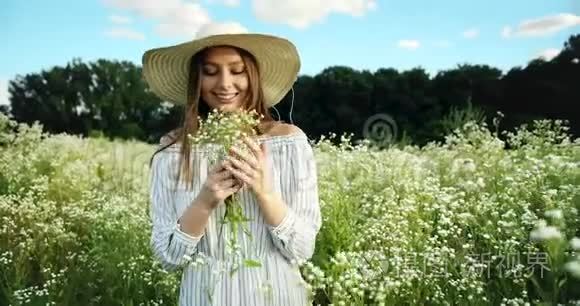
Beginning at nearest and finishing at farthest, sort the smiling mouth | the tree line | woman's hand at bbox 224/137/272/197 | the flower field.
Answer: woman's hand at bbox 224/137/272/197, the smiling mouth, the flower field, the tree line

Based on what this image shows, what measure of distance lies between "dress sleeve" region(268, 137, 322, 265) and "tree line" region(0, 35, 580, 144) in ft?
21.6

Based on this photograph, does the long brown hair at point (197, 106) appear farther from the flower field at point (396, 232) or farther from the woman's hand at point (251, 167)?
the flower field at point (396, 232)

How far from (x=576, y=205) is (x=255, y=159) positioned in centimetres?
179

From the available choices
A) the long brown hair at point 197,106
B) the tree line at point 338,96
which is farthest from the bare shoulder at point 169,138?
the tree line at point 338,96

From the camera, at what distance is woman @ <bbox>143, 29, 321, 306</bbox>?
187 centimetres

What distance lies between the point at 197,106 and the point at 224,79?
0.47ft

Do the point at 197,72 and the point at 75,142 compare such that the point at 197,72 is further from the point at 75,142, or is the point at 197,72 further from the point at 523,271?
the point at 75,142

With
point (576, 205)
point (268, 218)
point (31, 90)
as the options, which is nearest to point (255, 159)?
point (268, 218)

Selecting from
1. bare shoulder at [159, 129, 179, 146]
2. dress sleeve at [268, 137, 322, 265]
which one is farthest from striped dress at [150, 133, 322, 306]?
bare shoulder at [159, 129, 179, 146]

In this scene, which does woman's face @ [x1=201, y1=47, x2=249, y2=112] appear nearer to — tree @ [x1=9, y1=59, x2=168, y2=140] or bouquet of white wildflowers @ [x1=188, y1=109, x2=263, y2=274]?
bouquet of white wildflowers @ [x1=188, y1=109, x2=263, y2=274]

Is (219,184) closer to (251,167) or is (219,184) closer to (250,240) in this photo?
(251,167)

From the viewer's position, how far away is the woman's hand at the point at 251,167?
5.49 feet

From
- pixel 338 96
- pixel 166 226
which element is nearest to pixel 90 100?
pixel 338 96

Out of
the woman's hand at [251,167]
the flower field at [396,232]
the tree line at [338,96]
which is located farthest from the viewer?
the tree line at [338,96]
